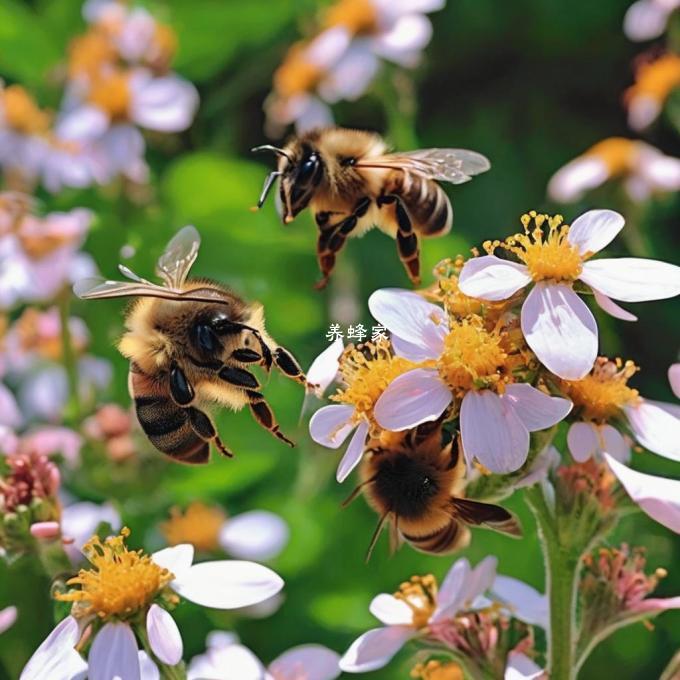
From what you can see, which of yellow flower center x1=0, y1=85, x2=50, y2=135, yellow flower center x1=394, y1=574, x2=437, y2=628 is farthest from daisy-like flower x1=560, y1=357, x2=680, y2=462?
yellow flower center x1=0, y1=85, x2=50, y2=135

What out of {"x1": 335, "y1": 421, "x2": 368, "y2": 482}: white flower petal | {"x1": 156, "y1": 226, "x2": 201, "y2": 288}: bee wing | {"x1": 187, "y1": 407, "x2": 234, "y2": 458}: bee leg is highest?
{"x1": 335, "y1": 421, "x2": 368, "y2": 482}: white flower petal

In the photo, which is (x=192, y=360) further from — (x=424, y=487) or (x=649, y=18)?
(x=649, y=18)

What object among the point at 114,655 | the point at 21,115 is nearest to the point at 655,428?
the point at 114,655

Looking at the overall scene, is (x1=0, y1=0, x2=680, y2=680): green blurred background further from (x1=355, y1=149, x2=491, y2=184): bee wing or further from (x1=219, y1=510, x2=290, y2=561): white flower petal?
(x1=355, y1=149, x2=491, y2=184): bee wing

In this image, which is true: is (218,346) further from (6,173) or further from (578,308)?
(6,173)

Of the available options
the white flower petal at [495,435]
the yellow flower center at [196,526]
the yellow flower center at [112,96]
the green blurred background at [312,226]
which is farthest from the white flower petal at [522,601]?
the yellow flower center at [112,96]

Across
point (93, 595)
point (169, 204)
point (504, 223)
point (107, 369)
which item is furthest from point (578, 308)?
point (504, 223)
